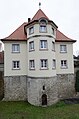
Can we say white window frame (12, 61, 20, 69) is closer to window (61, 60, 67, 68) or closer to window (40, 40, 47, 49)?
window (40, 40, 47, 49)

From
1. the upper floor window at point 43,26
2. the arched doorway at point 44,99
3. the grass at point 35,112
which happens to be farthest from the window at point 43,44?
the grass at point 35,112

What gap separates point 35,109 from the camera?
69.9ft

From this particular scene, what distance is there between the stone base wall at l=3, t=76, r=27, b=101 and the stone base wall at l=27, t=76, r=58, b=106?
2.80 metres

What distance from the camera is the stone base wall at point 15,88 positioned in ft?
84.9

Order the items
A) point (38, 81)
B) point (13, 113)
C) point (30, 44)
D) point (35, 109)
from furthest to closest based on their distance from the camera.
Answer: point (30, 44) < point (38, 81) < point (35, 109) < point (13, 113)

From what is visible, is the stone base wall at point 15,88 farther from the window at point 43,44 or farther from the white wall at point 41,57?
the window at point 43,44

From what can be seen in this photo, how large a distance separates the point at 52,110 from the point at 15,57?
11.2 m

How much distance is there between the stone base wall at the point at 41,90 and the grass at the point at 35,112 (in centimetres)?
97

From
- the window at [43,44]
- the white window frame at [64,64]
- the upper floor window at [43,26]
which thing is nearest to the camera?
the upper floor window at [43,26]

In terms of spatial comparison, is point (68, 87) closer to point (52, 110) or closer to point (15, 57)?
point (52, 110)

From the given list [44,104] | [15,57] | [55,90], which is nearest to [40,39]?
[15,57]

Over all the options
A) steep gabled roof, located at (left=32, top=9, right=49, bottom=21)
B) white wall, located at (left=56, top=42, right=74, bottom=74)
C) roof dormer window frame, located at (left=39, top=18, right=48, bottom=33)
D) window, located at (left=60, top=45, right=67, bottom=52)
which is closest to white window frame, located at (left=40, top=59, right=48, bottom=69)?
white wall, located at (left=56, top=42, right=74, bottom=74)

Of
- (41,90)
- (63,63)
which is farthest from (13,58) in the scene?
(63,63)

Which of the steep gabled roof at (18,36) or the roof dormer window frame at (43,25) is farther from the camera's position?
the steep gabled roof at (18,36)
